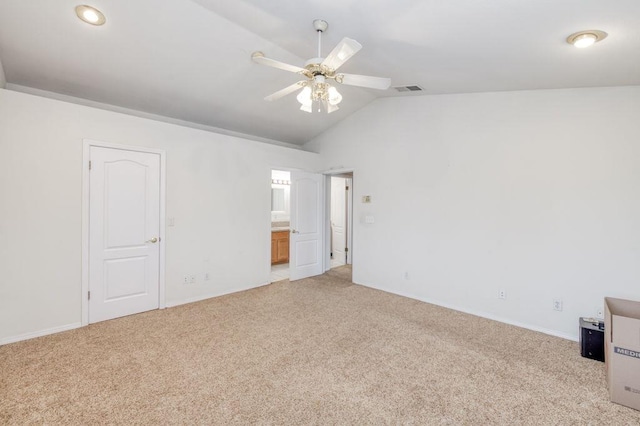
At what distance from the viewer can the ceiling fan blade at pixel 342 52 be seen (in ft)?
6.28

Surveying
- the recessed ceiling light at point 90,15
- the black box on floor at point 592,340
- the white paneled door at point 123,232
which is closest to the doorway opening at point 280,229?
the white paneled door at point 123,232

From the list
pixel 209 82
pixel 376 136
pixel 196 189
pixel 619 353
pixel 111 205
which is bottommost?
pixel 619 353

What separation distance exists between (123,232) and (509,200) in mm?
4769

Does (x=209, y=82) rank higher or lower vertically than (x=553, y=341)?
higher

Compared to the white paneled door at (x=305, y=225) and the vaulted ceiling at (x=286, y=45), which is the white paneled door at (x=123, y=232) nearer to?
the vaulted ceiling at (x=286, y=45)

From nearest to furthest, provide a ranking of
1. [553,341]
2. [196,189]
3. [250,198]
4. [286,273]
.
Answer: [553,341] → [196,189] → [250,198] → [286,273]

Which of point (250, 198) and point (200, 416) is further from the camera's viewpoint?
point (250, 198)

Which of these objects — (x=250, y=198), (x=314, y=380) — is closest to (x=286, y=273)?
(x=250, y=198)

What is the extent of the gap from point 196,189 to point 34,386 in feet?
8.51

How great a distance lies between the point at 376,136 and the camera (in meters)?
4.79

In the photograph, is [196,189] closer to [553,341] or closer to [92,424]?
[92,424]

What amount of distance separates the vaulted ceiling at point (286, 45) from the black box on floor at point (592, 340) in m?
2.33

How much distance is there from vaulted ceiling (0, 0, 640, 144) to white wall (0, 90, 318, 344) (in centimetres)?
48

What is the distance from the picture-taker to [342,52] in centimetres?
202
